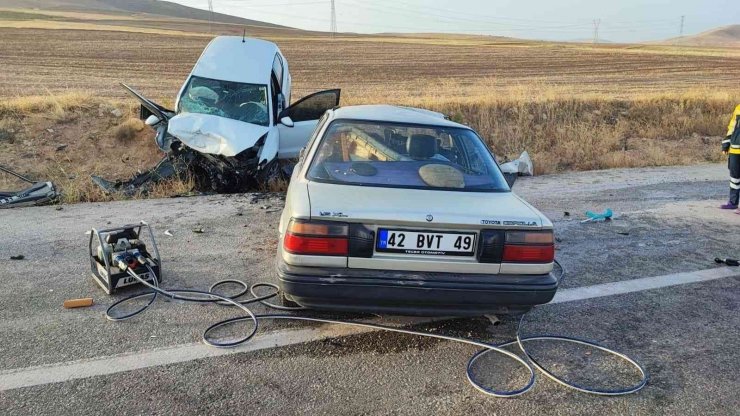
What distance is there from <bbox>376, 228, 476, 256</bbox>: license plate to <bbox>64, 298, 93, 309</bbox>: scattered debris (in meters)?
2.18

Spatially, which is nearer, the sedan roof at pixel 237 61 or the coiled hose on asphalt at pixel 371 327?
the coiled hose on asphalt at pixel 371 327

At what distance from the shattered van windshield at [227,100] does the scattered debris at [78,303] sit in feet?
14.6

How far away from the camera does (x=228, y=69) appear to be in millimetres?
8547

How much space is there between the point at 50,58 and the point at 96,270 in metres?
24.0

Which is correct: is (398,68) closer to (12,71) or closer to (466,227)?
(12,71)

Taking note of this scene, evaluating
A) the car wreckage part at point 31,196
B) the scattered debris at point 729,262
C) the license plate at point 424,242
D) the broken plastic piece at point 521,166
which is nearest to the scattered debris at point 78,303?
the license plate at point 424,242

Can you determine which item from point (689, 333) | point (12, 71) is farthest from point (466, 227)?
point (12, 71)

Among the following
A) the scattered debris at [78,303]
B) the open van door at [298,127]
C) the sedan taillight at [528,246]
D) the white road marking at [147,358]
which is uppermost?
the open van door at [298,127]

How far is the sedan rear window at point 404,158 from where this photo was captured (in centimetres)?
356

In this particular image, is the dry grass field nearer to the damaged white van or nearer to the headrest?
the damaged white van

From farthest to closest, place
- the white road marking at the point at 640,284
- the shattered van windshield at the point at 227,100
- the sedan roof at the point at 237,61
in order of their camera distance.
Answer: the sedan roof at the point at 237,61
the shattered van windshield at the point at 227,100
the white road marking at the point at 640,284

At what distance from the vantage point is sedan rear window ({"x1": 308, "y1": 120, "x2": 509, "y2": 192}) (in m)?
3.56

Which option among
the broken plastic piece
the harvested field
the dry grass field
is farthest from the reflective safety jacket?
the harvested field

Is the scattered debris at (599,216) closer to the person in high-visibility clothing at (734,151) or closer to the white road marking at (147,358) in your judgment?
the person in high-visibility clothing at (734,151)
